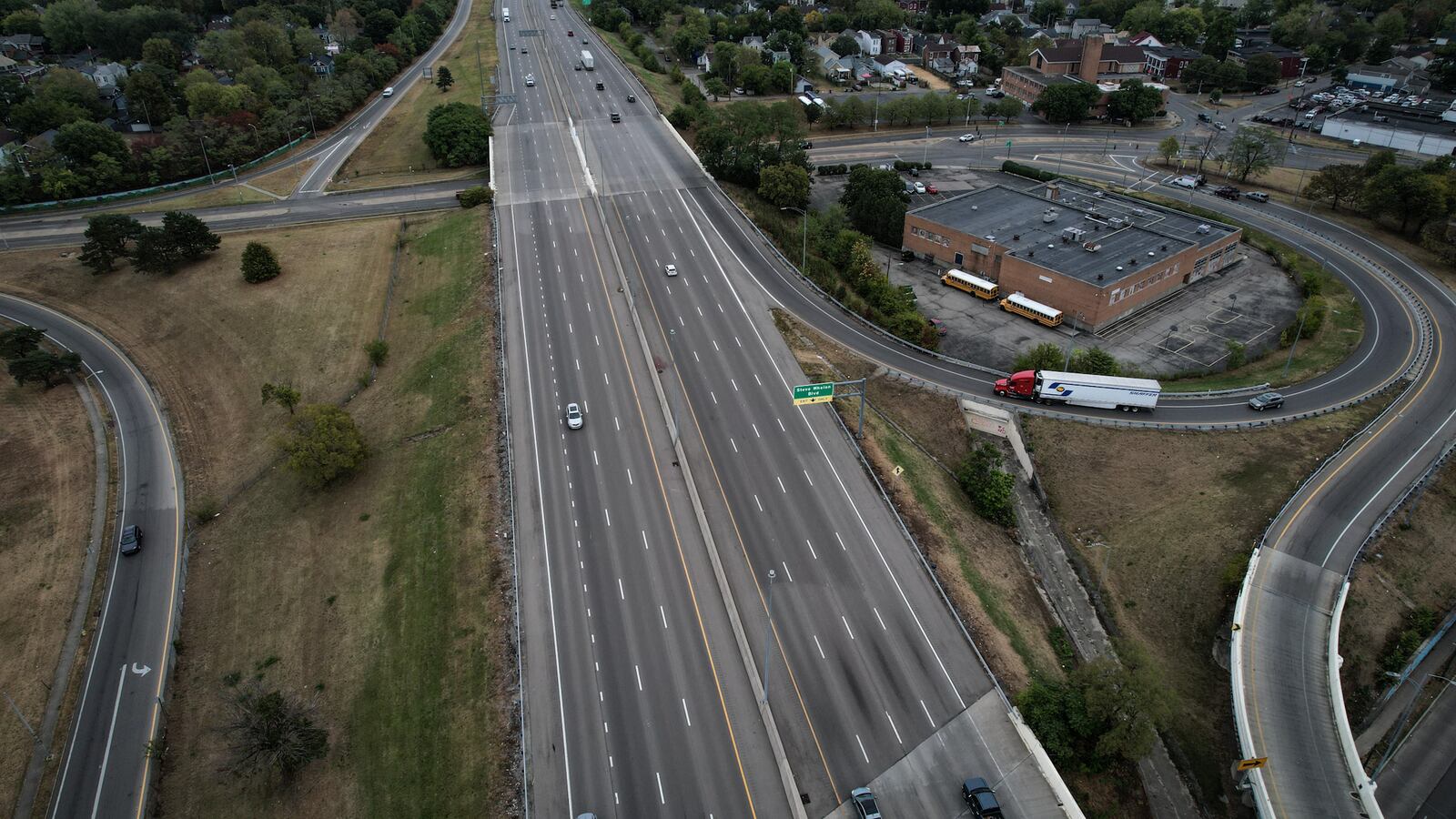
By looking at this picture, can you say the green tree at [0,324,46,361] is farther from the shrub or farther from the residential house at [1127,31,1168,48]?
the residential house at [1127,31,1168,48]

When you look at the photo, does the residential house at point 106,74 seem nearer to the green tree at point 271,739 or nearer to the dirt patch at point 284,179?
the dirt patch at point 284,179

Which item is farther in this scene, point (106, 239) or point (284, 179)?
point (284, 179)

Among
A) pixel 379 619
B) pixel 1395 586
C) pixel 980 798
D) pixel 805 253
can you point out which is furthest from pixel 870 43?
pixel 980 798

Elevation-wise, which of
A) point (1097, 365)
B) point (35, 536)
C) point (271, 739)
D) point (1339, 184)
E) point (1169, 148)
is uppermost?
point (1169, 148)

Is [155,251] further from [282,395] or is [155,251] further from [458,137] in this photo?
[458,137]

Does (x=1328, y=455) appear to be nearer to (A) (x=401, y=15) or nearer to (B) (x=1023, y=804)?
(B) (x=1023, y=804)

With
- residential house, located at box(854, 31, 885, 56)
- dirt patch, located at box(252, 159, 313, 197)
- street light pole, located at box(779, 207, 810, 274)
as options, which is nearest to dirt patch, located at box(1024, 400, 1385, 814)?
street light pole, located at box(779, 207, 810, 274)

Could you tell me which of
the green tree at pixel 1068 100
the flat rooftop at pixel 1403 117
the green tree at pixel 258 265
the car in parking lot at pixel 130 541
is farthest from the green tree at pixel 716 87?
the car in parking lot at pixel 130 541
